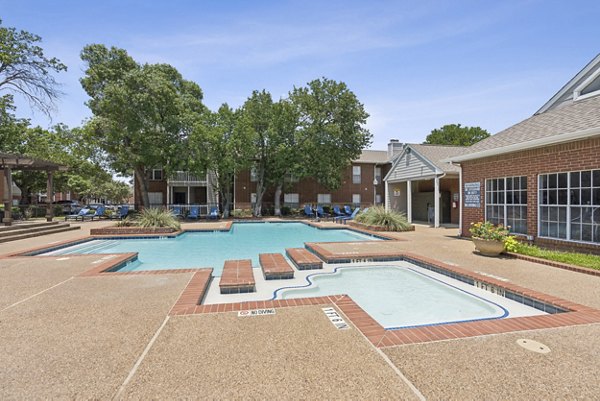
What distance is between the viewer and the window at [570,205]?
7.36 meters

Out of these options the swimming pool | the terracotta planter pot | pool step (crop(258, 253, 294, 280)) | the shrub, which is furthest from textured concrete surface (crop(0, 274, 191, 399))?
the shrub

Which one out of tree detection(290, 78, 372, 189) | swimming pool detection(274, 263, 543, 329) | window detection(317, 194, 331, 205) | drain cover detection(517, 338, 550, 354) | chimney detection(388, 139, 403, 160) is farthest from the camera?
window detection(317, 194, 331, 205)

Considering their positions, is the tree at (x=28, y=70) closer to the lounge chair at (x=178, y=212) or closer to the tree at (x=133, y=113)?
the tree at (x=133, y=113)

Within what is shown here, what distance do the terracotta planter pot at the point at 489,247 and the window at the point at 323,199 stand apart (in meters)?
22.2

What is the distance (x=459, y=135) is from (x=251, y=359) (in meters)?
45.8

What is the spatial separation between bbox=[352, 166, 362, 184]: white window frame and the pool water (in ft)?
79.3

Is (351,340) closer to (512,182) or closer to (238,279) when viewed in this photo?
(238,279)

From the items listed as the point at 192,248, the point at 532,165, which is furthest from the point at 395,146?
the point at 192,248

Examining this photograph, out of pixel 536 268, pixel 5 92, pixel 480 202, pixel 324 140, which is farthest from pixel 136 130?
pixel 536 268

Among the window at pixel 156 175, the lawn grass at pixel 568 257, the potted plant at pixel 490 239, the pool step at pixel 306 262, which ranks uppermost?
the window at pixel 156 175

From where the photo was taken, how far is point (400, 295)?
223 inches

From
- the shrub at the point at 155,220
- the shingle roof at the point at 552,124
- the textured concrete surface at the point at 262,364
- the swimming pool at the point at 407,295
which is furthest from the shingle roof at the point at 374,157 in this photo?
the textured concrete surface at the point at 262,364

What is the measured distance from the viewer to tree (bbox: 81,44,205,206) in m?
19.5

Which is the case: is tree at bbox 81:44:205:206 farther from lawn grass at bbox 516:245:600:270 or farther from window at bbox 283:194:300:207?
lawn grass at bbox 516:245:600:270
